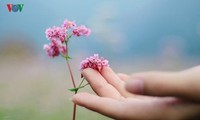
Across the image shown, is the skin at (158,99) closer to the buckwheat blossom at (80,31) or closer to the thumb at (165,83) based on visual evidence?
the thumb at (165,83)

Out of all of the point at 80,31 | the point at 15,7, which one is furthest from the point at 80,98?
the point at 15,7

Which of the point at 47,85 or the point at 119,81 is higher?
the point at 47,85

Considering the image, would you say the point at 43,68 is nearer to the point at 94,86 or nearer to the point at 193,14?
the point at 193,14

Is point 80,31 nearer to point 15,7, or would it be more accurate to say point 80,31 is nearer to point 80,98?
point 15,7

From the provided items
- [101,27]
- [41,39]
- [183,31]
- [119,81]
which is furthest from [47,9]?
[119,81]

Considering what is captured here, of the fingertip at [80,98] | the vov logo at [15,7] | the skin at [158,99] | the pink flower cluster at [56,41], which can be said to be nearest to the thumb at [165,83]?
the skin at [158,99]

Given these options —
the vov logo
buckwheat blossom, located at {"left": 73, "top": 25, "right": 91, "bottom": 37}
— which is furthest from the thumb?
the vov logo

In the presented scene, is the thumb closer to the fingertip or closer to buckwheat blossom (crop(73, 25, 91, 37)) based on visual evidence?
the fingertip

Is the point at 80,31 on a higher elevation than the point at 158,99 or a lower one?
higher
